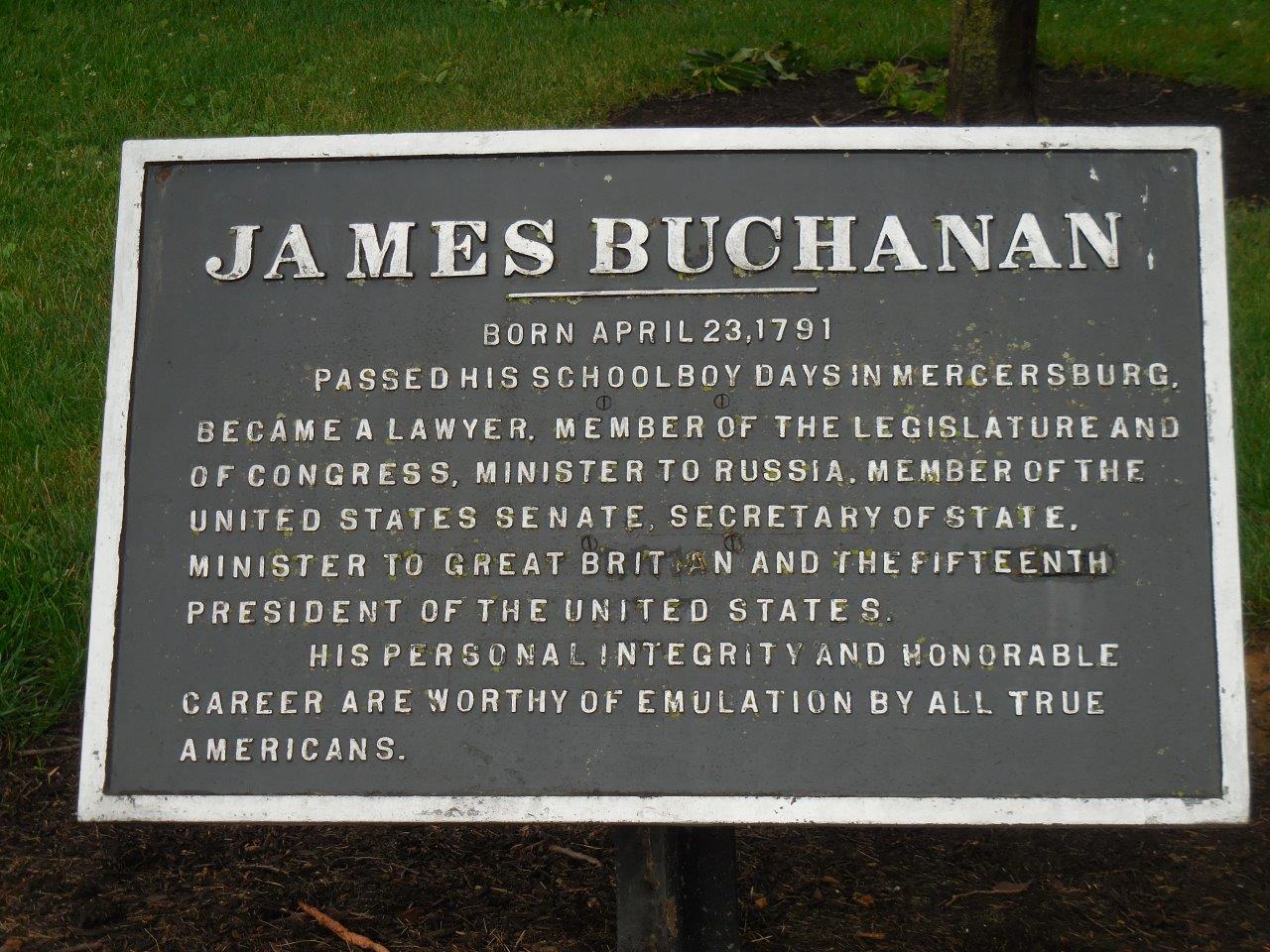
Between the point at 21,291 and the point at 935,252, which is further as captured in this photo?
the point at 21,291

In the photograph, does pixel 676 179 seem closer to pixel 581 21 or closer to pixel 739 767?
pixel 739 767

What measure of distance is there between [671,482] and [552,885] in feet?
4.88

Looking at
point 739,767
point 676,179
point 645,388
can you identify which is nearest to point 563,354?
point 645,388

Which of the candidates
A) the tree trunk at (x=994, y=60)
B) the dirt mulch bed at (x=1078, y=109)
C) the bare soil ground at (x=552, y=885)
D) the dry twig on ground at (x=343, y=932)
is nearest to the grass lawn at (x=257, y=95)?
the dirt mulch bed at (x=1078, y=109)

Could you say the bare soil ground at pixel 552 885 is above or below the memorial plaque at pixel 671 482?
below

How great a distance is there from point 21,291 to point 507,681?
404 cm

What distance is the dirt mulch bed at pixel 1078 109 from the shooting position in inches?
291

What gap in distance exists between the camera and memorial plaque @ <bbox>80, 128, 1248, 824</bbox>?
2691mm

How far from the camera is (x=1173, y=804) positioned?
2.65 m

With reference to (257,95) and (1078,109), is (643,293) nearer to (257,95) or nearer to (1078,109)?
(257,95)

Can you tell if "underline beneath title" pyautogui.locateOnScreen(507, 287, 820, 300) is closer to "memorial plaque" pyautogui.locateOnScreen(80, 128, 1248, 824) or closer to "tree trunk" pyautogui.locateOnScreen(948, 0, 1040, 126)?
"memorial plaque" pyautogui.locateOnScreen(80, 128, 1248, 824)

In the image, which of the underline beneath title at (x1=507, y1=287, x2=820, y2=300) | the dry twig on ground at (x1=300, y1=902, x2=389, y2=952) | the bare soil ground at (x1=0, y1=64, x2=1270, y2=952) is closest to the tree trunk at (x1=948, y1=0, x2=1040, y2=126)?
the bare soil ground at (x1=0, y1=64, x2=1270, y2=952)

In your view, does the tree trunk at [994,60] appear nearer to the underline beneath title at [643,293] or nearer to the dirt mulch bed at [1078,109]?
the dirt mulch bed at [1078,109]

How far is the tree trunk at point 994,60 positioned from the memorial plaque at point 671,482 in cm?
314
